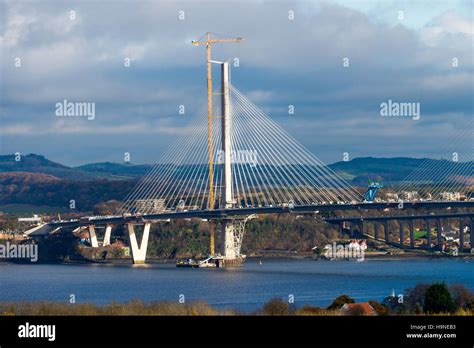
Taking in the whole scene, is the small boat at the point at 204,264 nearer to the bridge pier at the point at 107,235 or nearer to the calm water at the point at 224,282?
the calm water at the point at 224,282

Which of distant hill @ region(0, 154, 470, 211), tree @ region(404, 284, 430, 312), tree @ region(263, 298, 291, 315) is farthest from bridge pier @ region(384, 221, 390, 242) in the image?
tree @ region(263, 298, 291, 315)

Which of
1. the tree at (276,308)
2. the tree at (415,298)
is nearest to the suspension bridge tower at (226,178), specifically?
the tree at (415,298)

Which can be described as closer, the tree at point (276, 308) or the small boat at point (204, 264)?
the tree at point (276, 308)

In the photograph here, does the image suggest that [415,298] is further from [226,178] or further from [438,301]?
[226,178]

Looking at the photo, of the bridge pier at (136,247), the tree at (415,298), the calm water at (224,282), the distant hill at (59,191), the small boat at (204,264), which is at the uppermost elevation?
the distant hill at (59,191)

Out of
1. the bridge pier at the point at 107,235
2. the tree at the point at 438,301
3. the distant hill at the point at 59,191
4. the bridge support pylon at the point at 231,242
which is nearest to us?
the tree at the point at 438,301

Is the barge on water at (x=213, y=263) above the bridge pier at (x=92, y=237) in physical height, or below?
below
